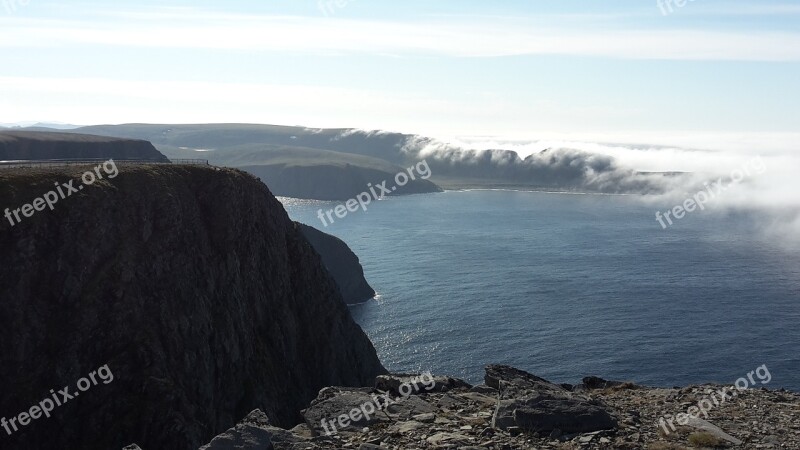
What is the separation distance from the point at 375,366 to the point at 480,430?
2355 inches

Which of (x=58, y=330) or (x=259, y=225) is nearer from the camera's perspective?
(x=58, y=330)

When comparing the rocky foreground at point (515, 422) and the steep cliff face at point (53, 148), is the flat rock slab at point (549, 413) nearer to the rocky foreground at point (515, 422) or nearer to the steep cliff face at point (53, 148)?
the rocky foreground at point (515, 422)

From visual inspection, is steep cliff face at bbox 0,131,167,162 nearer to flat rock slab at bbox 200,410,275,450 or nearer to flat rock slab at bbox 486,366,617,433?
flat rock slab at bbox 200,410,275,450

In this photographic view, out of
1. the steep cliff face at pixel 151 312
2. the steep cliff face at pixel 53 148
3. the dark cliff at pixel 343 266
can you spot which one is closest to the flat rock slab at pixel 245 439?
the steep cliff face at pixel 151 312

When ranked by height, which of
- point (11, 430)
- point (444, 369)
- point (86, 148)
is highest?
point (86, 148)

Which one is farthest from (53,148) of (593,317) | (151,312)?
(593,317)

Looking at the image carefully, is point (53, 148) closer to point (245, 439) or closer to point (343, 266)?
point (343, 266)

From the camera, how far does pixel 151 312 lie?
50.9 meters

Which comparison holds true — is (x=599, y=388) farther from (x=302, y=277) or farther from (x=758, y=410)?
(x=302, y=277)

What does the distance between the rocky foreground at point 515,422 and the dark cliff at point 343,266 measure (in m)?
115

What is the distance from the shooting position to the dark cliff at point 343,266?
14712 cm

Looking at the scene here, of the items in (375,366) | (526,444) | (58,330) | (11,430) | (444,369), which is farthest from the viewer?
(444,369)

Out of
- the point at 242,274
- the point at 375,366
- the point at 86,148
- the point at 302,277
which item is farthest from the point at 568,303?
the point at 86,148

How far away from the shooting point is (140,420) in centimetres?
4472
